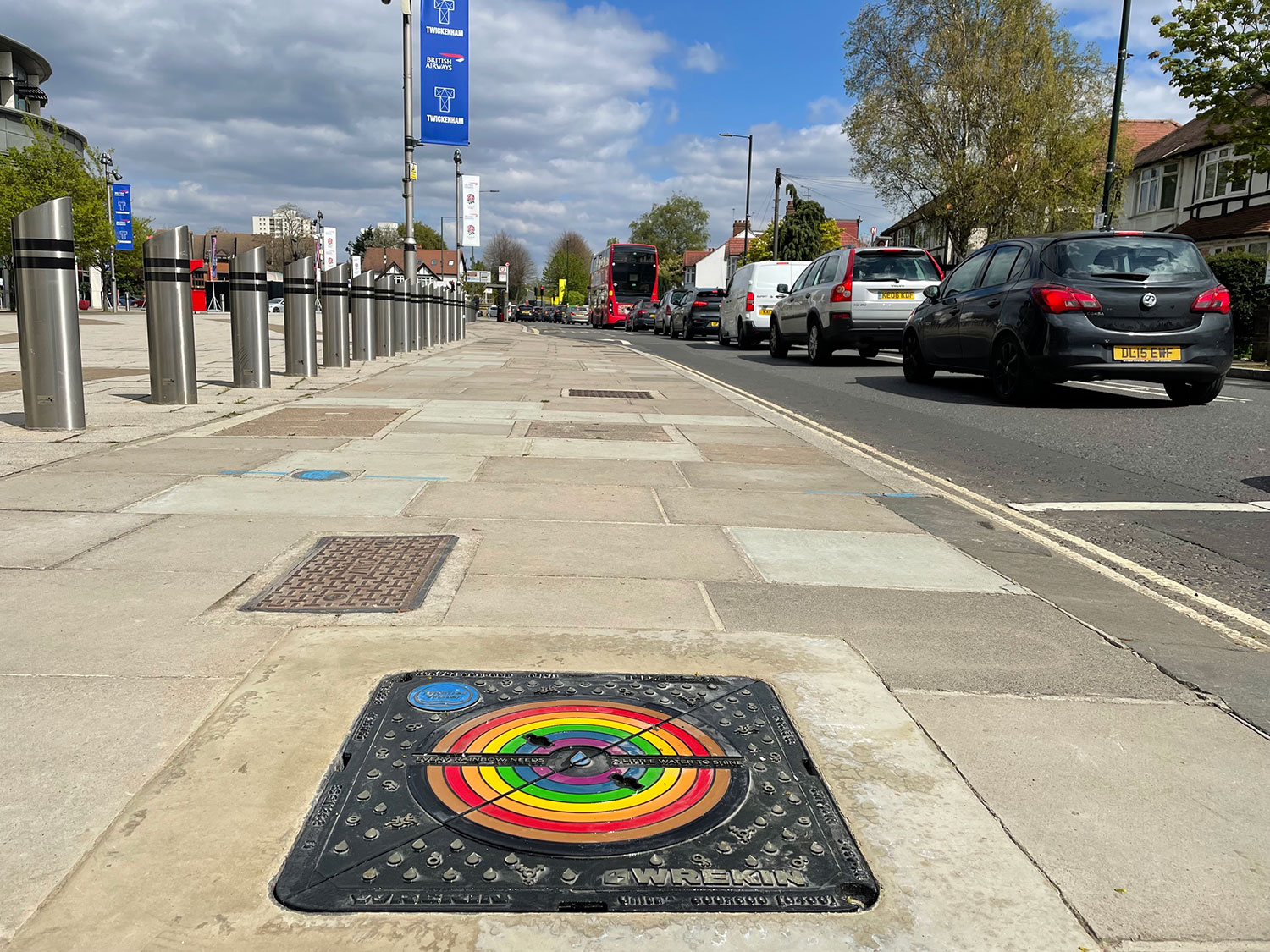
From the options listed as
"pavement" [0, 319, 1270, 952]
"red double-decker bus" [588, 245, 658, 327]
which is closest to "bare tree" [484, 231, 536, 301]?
"red double-decker bus" [588, 245, 658, 327]

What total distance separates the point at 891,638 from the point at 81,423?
662cm

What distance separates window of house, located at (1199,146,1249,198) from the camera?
4191 centimetres

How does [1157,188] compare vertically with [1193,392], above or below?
above

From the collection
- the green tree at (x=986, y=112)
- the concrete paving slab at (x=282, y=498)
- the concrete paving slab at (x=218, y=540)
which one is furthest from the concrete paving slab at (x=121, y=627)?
the green tree at (x=986, y=112)

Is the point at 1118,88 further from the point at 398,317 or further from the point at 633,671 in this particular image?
the point at 633,671

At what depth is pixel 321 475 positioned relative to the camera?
591cm

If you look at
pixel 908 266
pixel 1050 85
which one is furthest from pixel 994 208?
pixel 908 266

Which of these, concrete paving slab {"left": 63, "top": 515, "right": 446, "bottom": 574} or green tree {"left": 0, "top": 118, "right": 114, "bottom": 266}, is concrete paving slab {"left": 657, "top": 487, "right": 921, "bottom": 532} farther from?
green tree {"left": 0, "top": 118, "right": 114, "bottom": 266}

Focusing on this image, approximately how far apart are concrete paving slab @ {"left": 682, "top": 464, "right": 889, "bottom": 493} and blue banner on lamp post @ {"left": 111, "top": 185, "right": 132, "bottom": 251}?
5250 centimetres

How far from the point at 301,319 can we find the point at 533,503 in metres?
9.13


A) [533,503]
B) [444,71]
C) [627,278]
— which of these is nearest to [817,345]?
[444,71]

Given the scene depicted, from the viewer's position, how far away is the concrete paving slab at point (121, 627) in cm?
284

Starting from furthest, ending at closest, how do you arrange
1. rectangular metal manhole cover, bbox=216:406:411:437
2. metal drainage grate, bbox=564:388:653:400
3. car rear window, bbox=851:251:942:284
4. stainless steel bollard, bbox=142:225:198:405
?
car rear window, bbox=851:251:942:284 < metal drainage grate, bbox=564:388:653:400 < stainless steel bollard, bbox=142:225:198:405 < rectangular metal manhole cover, bbox=216:406:411:437

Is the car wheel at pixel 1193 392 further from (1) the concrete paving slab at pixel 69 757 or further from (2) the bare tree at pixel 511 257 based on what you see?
(2) the bare tree at pixel 511 257
